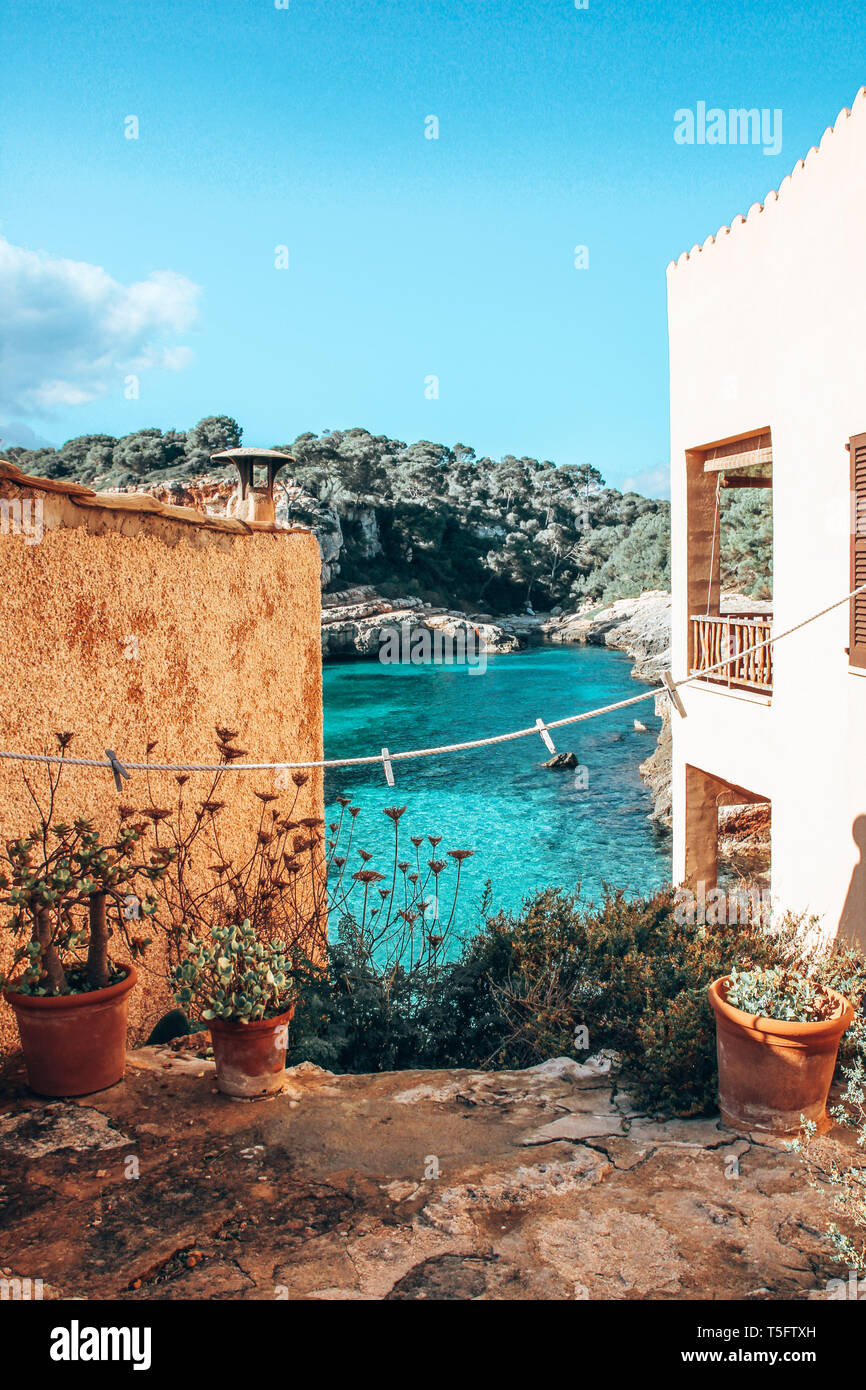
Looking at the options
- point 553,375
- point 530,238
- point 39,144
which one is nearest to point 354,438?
point 553,375

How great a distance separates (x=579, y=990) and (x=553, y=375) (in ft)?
48.7

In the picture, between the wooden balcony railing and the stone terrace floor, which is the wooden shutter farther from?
the stone terrace floor

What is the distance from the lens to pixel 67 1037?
12.0ft

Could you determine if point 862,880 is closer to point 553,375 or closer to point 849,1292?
point 849,1292

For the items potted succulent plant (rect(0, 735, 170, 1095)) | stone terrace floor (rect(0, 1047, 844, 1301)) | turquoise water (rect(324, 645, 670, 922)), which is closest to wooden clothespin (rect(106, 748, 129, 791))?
potted succulent plant (rect(0, 735, 170, 1095))

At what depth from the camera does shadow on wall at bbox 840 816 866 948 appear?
6484 millimetres

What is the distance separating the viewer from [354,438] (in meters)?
65.8

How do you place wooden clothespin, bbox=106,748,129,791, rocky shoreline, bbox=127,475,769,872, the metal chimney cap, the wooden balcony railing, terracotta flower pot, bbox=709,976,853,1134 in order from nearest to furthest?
1. terracotta flower pot, bbox=709,976,853,1134
2. wooden clothespin, bbox=106,748,129,791
3. the metal chimney cap
4. the wooden balcony railing
5. rocky shoreline, bbox=127,475,769,872

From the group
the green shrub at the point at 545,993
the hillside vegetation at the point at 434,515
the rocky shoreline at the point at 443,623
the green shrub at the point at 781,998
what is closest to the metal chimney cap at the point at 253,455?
the green shrub at the point at 545,993

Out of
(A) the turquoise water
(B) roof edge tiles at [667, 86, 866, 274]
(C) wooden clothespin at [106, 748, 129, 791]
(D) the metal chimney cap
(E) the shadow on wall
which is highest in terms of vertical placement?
(B) roof edge tiles at [667, 86, 866, 274]

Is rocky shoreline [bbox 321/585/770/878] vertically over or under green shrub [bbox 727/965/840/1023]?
over

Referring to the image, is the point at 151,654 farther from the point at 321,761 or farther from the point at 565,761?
the point at 565,761

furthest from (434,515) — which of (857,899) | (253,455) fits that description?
(857,899)

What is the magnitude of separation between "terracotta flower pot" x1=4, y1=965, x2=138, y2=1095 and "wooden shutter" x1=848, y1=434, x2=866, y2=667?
17.7 feet
